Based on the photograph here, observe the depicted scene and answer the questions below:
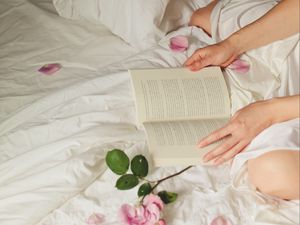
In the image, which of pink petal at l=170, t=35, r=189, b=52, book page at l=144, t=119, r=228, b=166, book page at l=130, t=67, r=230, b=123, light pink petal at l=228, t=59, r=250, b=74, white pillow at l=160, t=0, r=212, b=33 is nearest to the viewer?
book page at l=144, t=119, r=228, b=166

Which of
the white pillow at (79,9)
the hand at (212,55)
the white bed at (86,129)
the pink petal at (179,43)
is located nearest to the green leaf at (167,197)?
the white bed at (86,129)

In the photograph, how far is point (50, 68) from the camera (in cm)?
135

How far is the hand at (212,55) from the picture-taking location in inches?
47.5

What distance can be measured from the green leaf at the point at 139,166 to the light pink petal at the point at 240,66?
0.40 meters

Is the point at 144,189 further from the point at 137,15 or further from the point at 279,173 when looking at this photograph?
the point at 137,15

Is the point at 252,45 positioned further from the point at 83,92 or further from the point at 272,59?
the point at 83,92

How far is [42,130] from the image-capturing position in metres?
1.12

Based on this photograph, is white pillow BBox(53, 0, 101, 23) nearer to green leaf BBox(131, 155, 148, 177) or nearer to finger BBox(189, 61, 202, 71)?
finger BBox(189, 61, 202, 71)

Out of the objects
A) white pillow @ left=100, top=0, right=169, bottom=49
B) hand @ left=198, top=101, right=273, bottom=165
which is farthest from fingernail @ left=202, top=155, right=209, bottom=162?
white pillow @ left=100, top=0, right=169, bottom=49

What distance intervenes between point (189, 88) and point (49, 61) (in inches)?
18.6

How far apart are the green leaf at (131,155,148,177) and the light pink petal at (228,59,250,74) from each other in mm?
396

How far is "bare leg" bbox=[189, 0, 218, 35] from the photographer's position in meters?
1.39

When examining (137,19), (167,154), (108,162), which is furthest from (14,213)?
(137,19)

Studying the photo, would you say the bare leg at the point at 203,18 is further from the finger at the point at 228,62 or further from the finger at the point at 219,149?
the finger at the point at 219,149
